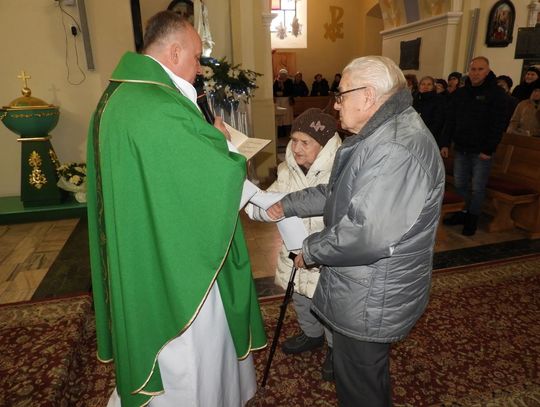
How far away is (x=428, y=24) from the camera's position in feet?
27.9

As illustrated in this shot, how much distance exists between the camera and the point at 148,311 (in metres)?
1.52

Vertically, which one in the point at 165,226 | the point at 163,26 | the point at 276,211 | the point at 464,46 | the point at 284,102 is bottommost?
the point at 284,102

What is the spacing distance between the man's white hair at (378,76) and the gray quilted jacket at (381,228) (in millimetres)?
43

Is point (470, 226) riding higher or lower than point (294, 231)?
lower

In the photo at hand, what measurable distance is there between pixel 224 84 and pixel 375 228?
4240 millimetres

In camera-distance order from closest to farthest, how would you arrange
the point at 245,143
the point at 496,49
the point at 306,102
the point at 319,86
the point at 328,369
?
1. the point at 245,143
2. the point at 328,369
3. the point at 496,49
4. the point at 306,102
5. the point at 319,86

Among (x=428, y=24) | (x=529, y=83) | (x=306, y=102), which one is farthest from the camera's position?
(x=306, y=102)

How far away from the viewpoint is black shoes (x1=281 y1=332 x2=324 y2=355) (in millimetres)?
2486

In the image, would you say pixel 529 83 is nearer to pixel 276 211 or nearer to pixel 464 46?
pixel 464 46

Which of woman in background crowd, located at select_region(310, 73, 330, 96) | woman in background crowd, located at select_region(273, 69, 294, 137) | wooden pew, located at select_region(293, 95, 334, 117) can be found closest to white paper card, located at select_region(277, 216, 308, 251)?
woman in background crowd, located at select_region(273, 69, 294, 137)

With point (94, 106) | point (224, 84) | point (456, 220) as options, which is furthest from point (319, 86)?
point (456, 220)

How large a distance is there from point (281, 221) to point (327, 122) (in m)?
0.57

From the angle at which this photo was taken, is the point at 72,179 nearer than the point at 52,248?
No

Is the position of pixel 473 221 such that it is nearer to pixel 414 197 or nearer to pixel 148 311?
pixel 414 197
